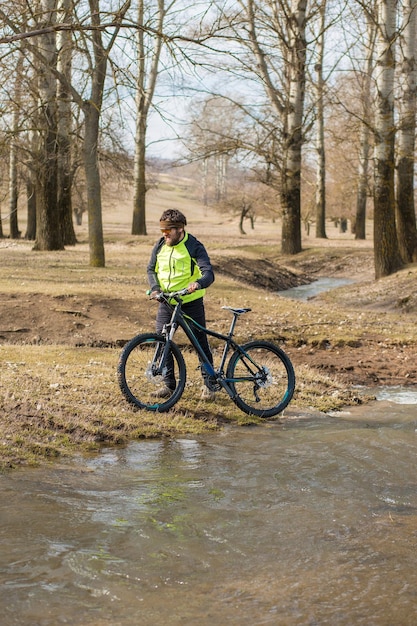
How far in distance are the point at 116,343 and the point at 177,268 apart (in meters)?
4.81

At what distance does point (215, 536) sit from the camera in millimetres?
5539

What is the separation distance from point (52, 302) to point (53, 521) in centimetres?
1043

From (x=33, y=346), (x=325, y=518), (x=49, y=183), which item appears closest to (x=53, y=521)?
(x=325, y=518)

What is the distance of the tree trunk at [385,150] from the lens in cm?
2211

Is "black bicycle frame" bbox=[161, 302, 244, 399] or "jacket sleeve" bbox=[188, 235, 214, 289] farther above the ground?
"jacket sleeve" bbox=[188, 235, 214, 289]

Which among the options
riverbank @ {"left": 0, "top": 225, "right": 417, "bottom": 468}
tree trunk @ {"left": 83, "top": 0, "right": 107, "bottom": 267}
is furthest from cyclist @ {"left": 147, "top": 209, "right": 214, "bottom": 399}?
tree trunk @ {"left": 83, "top": 0, "right": 107, "bottom": 267}

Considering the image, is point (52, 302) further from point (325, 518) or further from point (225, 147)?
point (225, 147)

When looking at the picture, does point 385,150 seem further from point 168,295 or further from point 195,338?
point 168,295

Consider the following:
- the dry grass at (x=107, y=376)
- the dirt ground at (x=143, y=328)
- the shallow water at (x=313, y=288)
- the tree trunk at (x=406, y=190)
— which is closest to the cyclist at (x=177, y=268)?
the dry grass at (x=107, y=376)

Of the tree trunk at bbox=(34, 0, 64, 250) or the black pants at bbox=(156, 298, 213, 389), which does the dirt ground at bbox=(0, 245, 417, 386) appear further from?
the tree trunk at bbox=(34, 0, 64, 250)

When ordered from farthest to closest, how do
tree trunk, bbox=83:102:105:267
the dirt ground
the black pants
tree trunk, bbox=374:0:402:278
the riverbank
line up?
1. tree trunk, bbox=374:0:402:278
2. tree trunk, bbox=83:102:105:267
3. the dirt ground
4. the black pants
5. the riverbank

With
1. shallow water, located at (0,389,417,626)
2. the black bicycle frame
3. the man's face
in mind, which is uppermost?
the man's face

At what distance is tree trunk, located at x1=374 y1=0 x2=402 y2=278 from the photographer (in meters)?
22.1

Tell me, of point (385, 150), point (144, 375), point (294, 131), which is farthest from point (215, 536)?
point (294, 131)
